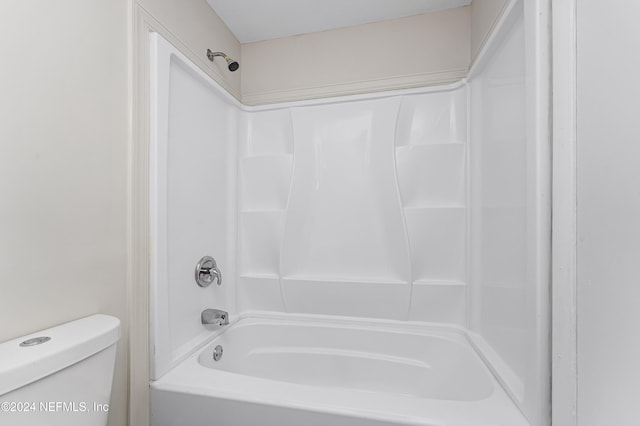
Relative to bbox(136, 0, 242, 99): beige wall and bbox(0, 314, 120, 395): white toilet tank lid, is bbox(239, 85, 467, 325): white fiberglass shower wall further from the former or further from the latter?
bbox(0, 314, 120, 395): white toilet tank lid

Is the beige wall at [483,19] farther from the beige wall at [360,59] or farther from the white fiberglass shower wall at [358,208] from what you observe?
the white fiberglass shower wall at [358,208]

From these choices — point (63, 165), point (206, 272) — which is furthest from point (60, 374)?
point (206, 272)

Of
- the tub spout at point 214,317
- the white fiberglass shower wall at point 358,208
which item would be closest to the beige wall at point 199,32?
the white fiberglass shower wall at point 358,208

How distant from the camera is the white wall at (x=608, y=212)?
1.88ft

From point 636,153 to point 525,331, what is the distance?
24.6 inches

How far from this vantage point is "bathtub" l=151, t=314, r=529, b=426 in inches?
36.1

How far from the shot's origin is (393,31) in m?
1.71

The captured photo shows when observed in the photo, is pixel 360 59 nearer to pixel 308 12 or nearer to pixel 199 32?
pixel 308 12

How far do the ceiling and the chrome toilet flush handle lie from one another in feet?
4.53

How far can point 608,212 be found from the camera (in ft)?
2.10

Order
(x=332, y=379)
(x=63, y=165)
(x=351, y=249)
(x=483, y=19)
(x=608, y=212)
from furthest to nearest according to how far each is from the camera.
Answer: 1. (x=351, y=249)
2. (x=332, y=379)
3. (x=483, y=19)
4. (x=63, y=165)
5. (x=608, y=212)

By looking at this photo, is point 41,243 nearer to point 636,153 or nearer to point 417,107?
point 636,153

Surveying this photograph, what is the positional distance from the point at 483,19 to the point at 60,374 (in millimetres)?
2036

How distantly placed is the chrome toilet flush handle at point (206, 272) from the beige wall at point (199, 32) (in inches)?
39.1
